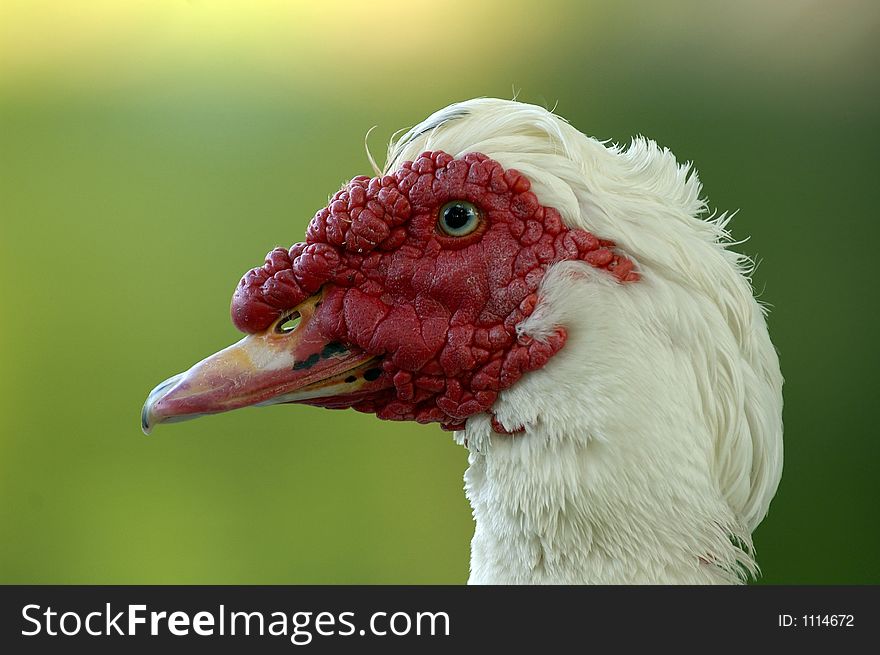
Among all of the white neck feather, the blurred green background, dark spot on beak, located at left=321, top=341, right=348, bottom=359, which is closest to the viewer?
the white neck feather

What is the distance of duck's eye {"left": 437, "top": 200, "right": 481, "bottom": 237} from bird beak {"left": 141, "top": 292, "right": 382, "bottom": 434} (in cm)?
29

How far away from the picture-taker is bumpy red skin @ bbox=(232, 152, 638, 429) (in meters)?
1.67

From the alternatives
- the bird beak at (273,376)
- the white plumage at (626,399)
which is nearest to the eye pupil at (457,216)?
the white plumage at (626,399)

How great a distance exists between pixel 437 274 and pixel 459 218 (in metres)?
0.12

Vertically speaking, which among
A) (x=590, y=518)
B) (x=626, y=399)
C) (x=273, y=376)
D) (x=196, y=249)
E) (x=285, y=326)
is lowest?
(x=590, y=518)

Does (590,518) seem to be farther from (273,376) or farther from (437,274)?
(273,376)

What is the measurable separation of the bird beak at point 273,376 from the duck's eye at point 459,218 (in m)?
0.29

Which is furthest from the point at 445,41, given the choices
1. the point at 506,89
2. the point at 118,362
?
the point at 118,362

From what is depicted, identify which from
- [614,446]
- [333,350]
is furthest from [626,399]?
[333,350]

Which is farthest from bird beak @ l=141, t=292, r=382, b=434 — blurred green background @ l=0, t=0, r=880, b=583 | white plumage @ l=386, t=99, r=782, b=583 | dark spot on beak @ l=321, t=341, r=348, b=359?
blurred green background @ l=0, t=0, r=880, b=583

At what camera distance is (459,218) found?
1699mm

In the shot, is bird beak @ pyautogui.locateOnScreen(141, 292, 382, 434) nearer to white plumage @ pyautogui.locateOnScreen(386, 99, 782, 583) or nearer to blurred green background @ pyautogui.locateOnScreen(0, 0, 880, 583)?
white plumage @ pyautogui.locateOnScreen(386, 99, 782, 583)

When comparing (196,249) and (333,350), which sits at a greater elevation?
(196,249)

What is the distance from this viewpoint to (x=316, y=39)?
3.54 metres
